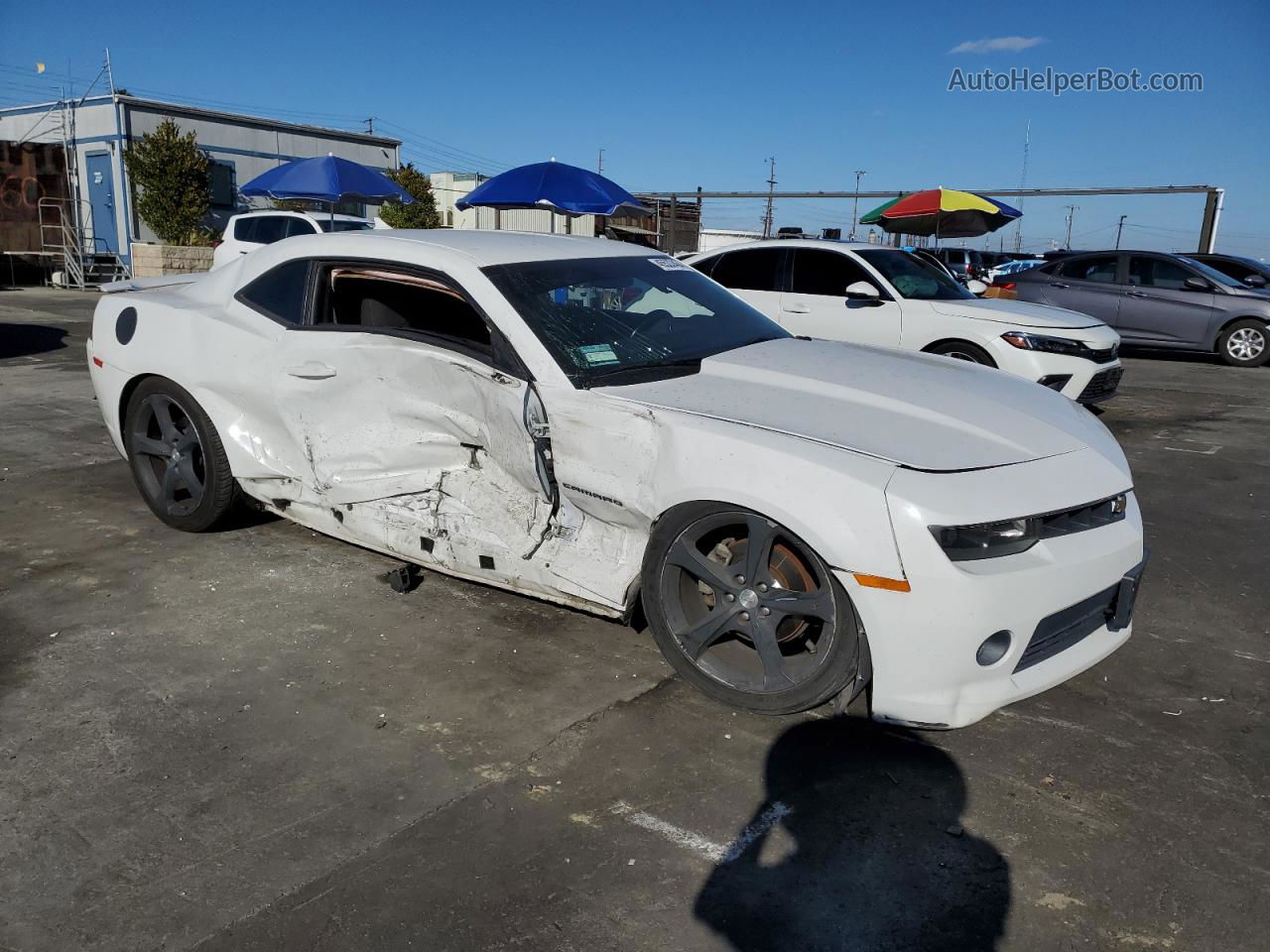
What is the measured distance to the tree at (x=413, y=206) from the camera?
86.8 feet

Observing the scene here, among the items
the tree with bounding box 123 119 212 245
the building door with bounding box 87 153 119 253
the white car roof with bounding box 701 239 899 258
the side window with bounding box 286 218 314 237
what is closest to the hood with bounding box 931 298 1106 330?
the white car roof with bounding box 701 239 899 258

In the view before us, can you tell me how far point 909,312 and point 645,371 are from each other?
5187 millimetres

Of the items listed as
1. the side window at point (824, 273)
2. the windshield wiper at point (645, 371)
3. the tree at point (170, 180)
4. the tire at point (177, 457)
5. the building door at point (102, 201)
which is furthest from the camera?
the building door at point (102, 201)

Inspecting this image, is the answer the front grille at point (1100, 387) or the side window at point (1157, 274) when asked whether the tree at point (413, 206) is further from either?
the front grille at point (1100, 387)

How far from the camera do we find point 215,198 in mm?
24766

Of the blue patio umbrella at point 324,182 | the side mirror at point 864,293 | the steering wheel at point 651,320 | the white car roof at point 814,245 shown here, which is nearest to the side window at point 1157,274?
the white car roof at point 814,245

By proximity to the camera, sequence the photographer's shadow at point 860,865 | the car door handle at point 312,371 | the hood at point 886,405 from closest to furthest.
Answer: the photographer's shadow at point 860,865
the hood at point 886,405
the car door handle at point 312,371

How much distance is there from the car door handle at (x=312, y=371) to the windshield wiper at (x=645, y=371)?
125cm

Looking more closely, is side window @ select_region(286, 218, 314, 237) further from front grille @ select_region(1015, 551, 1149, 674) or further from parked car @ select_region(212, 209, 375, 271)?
front grille @ select_region(1015, 551, 1149, 674)

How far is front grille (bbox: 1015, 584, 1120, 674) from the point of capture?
9.48 feet

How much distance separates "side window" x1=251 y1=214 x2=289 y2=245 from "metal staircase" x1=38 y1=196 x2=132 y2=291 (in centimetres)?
1004

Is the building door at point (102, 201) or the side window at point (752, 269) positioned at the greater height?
the building door at point (102, 201)

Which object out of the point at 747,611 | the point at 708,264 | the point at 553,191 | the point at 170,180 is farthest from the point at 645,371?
the point at 170,180

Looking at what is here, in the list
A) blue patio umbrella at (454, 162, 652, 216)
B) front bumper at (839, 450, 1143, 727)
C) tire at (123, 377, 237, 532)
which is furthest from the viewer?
blue patio umbrella at (454, 162, 652, 216)
